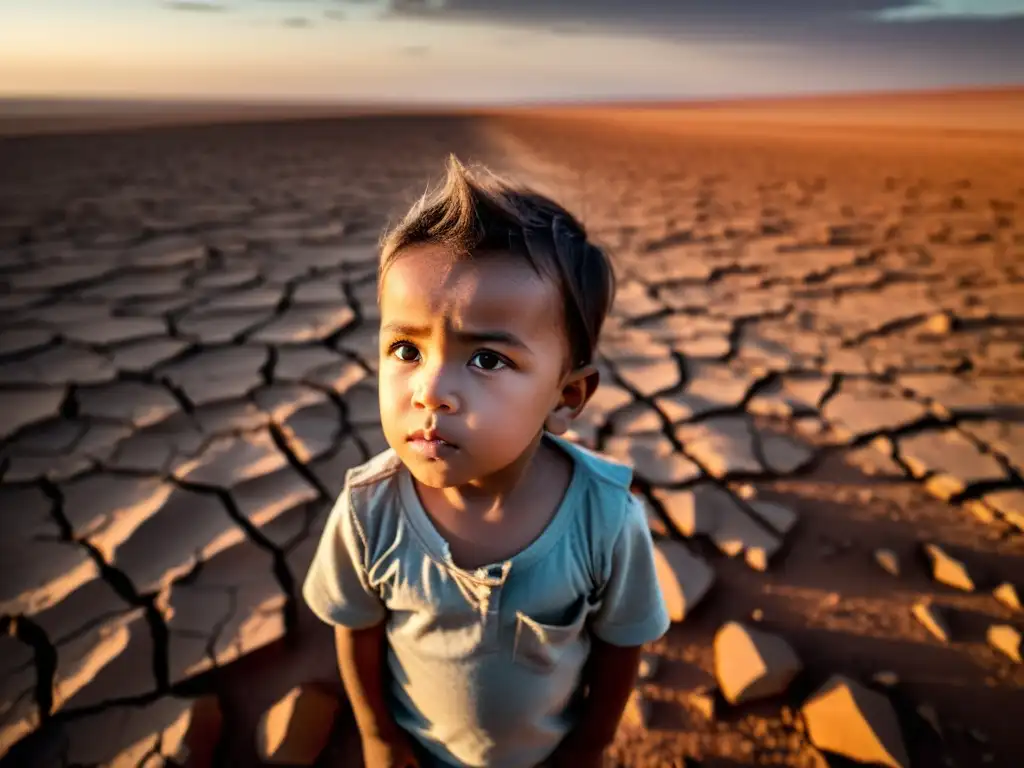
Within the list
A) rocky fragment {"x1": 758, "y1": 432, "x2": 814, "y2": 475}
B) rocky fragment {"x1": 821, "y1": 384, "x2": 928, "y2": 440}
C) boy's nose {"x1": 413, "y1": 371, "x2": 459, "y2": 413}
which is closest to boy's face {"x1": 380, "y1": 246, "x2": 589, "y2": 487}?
boy's nose {"x1": 413, "y1": 371, "x2": 459, "y2": 413}

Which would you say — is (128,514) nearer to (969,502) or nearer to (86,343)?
(86,343)

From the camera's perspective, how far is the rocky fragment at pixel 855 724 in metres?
1.05

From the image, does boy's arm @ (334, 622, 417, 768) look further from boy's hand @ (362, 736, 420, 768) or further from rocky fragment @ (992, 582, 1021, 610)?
rocky fragment @ (992, 582, 1021, 610)

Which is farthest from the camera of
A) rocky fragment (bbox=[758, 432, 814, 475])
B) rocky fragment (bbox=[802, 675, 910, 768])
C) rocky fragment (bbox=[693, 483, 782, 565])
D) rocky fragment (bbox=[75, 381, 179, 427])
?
rocky fragment (bbox=[75, 381, 179, 427])

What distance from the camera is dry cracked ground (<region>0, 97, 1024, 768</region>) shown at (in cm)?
113

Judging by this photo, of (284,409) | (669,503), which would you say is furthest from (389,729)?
(284,409)

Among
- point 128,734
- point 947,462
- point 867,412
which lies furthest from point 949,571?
point 128,734

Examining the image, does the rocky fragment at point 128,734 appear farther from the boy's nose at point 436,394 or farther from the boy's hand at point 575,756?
the boy's nose at point 436,394

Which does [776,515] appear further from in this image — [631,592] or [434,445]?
[434,445]

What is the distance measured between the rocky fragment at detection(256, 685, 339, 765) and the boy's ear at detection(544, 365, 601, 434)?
736mm

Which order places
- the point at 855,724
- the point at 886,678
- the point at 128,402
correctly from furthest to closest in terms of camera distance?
the point at 128,402 < the point at 886,678 < the point at 855,724

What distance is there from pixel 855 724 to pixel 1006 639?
0.42 meters

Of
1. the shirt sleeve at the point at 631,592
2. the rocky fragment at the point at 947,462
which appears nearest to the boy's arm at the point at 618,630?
the shirt sleeve at the point at 631,592

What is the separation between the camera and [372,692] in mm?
847
